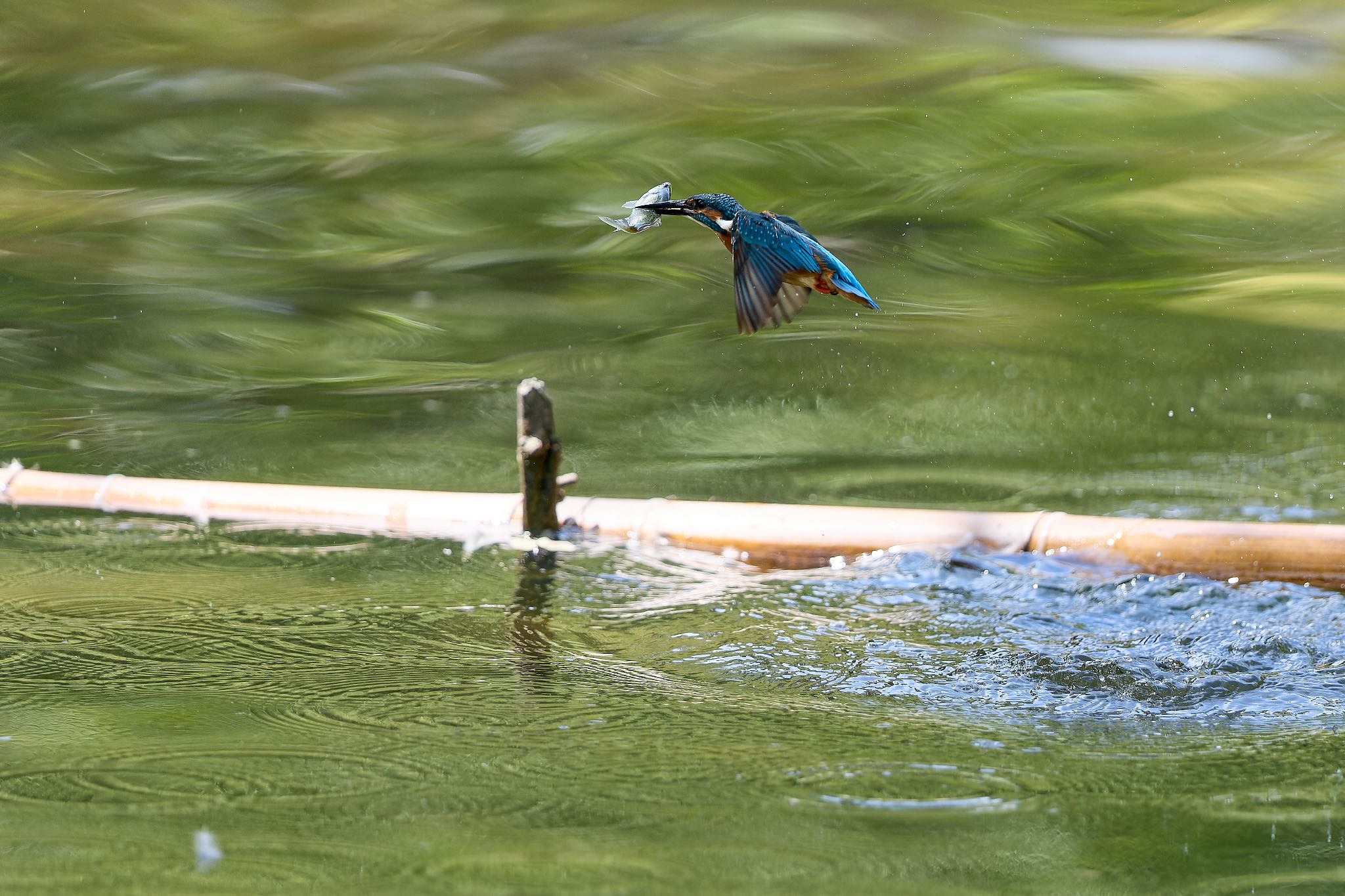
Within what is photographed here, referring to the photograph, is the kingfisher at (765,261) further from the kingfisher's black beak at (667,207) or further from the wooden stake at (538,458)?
the wooden stake at (538,458)

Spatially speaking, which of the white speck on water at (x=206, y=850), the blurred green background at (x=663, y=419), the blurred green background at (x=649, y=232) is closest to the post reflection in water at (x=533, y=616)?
the blurred green background at (x=663, y=419)

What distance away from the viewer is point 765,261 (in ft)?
6.09

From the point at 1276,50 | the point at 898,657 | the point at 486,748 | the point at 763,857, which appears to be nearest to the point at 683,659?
the point at 898,657

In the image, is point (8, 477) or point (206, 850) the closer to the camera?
point (206, 850)

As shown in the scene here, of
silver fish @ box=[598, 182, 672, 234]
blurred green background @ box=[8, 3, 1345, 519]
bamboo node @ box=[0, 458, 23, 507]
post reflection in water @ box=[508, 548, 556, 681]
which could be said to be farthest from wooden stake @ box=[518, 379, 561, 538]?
bamboo node @ box=[0, 458, 23, 507]

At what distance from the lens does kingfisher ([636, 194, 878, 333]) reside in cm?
184

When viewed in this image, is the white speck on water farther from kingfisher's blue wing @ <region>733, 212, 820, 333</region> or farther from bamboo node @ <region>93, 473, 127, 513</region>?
bamboo node @ <region>93, 473, 127, 513</region>

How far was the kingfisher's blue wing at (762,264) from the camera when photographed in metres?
1.84

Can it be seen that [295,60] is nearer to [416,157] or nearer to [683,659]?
[416,157]

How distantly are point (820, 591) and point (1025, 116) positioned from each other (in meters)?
3.35

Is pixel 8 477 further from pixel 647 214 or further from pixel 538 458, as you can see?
pixel 647 214

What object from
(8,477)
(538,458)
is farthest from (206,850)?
(8,477)

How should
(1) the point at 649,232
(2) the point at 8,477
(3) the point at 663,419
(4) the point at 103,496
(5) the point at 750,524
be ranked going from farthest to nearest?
(1) the point at 649,232 < (3) the point at 663,419 < (2) the point at 8,477 < (4) the point at 103,496 < (5) the point at 750,524

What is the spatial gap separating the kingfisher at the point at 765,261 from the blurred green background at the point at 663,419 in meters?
0.55
